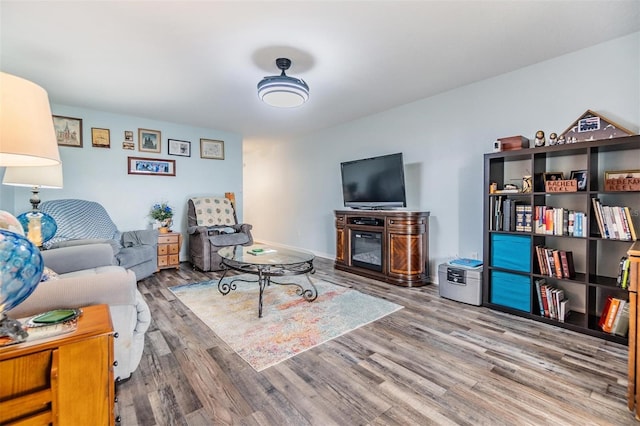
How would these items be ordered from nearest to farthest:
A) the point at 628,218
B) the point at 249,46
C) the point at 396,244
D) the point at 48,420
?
the point at 48,420, the point at 628,218, the point at 249,46, the point at 396,244

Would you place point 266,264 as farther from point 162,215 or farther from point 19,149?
point 162,215

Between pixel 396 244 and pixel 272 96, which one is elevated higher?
pixel 272 96

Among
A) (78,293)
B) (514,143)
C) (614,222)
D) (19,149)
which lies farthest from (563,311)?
(19,149)

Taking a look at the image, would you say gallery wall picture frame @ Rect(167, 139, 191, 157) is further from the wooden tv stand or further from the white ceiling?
the wooden tv stand

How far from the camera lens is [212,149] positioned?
17.8 feet

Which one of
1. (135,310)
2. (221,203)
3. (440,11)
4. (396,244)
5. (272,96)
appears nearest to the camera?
(135,310)

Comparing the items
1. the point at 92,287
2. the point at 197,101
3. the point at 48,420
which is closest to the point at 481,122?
the point at 197,101

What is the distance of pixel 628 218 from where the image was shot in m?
2.18

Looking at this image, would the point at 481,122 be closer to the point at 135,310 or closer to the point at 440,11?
the point at 440,11

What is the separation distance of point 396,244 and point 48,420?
332 cm

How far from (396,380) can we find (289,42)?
8.54ft

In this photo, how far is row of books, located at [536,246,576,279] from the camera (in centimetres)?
249

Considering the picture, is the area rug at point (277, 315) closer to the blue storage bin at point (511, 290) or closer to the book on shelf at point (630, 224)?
the blue storage bin at point (511, 290)

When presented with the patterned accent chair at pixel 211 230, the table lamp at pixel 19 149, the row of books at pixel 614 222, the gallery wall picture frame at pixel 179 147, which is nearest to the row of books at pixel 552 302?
the row of books at pixel 614 222
